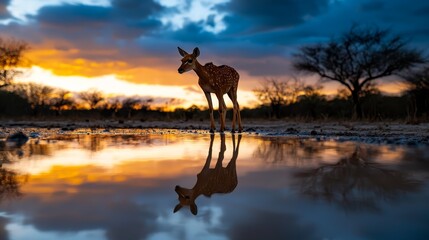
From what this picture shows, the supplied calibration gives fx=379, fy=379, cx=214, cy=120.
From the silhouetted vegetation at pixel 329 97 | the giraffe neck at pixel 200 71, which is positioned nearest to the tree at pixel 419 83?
the silhouetted vegetation at pixel 329 97

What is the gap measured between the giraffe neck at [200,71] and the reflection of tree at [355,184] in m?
5.64

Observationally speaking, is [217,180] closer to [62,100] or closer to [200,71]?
[200,71]

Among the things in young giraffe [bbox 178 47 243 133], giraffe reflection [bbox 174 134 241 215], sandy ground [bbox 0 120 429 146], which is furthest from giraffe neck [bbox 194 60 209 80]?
giraffe reflection [bbox 174 134 241 215]

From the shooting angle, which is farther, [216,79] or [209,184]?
[216,79]

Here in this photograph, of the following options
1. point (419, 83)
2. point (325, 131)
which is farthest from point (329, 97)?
point (325, 131)

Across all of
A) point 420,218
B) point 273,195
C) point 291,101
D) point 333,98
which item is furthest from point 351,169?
point 333,98

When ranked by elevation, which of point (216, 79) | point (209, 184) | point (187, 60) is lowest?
point (209, 184)

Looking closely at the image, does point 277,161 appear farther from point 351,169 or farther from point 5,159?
point 5,159

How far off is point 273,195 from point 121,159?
5.76ft

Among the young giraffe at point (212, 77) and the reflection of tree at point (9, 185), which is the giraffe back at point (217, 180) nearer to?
the reflection of tree at point (9, 185)

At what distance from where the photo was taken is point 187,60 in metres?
7.87

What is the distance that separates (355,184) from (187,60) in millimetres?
6204

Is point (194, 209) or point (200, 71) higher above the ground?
→ point (200, 71)

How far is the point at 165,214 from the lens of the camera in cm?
139
